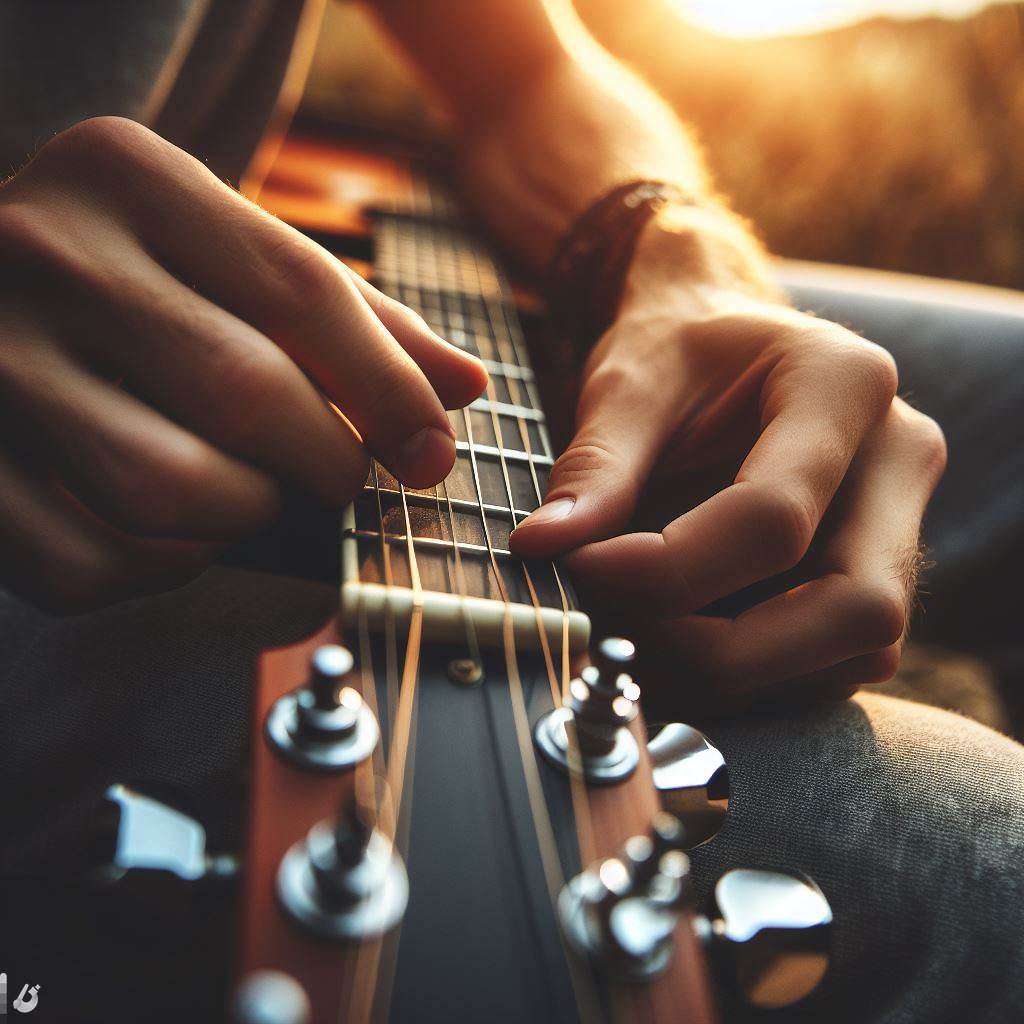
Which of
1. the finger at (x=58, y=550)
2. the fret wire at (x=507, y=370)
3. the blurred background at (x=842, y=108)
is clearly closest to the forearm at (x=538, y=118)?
the fret wire at (x=507, y=370)

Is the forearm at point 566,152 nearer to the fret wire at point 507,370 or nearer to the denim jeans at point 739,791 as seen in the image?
the fret wire at point 507,370

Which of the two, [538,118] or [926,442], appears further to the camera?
[538,118]

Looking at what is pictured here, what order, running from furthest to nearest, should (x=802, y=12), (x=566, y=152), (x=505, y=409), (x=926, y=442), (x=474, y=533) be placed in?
(x=802, y=12)
(x=566, y=152)
(x=505, y=409)
(x=926, y=442)
(x=474, y=533)

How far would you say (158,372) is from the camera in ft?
1.35

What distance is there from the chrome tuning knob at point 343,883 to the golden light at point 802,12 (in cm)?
207

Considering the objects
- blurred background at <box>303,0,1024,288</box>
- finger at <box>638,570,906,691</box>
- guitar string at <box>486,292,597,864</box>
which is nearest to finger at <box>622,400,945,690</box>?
finger at <box>638,570,906,691</box>

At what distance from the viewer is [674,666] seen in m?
0.54

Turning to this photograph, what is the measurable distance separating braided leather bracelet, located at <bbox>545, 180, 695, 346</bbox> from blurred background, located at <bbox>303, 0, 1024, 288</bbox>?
0.94m

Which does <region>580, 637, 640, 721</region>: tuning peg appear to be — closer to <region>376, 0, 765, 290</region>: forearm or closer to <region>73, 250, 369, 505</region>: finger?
<region>73, 250, 369, 505</region>: finger

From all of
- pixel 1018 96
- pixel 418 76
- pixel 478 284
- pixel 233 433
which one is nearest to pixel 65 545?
pixel 233 433

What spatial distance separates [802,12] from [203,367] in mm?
1989

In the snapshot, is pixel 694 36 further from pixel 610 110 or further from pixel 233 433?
pixel 233 433

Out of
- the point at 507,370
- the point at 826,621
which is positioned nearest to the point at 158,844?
the point at 826,621

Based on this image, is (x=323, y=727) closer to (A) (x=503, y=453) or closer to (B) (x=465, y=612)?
(B) (x=465, y=612)
